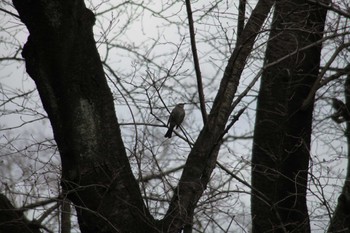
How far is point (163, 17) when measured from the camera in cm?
563

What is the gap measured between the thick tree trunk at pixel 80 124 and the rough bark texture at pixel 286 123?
1311 mm

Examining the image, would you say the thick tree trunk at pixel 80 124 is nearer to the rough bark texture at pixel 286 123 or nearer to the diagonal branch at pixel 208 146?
the diagonal branch at pixel 208 146

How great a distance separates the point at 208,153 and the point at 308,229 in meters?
1.23

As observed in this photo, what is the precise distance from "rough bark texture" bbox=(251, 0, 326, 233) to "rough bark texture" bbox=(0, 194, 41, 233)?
1.70 m

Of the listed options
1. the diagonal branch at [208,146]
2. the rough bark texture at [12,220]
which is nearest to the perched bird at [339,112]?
the diagonal branch at [208,146]

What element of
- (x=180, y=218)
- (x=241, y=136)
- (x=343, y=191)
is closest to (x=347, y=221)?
(x=343, y=191)

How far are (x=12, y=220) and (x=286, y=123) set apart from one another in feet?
8.31

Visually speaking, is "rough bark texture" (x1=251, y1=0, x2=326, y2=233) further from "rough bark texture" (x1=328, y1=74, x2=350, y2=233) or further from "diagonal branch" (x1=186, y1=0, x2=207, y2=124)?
"diagonal branch" (x1=186, y1=0, x2=207, y2=124)

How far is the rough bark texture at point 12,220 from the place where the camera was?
3.26m

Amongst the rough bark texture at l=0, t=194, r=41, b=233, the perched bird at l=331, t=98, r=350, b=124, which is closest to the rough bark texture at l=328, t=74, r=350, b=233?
the perched bird at l=331, t=98, r=350, b=124

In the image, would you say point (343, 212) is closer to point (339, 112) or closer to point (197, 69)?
point (339, 112)

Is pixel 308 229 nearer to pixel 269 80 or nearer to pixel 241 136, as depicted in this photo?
pixel 269 80

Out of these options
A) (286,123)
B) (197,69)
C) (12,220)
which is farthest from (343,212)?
(12,220)

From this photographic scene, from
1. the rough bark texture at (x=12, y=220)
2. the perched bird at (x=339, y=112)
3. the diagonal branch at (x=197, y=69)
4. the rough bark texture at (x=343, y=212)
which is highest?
the perched bird at (x=339, y=112)
